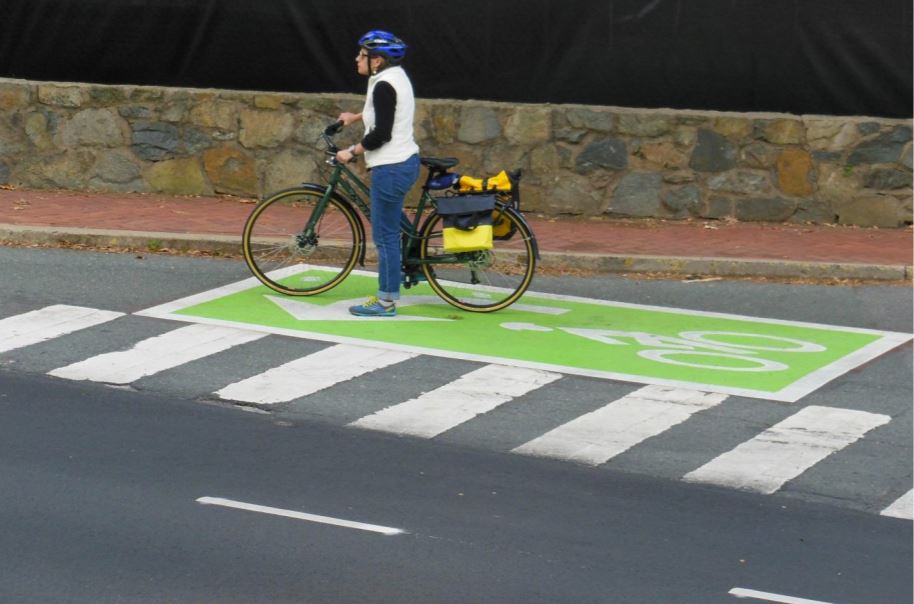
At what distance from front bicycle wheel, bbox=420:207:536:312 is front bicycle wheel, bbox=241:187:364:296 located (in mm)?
544

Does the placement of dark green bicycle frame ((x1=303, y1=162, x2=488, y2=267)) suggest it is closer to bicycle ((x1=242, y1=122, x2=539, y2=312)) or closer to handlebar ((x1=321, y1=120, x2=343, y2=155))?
bicycle ((x1=242, y1=122, x2=539, y2=312))

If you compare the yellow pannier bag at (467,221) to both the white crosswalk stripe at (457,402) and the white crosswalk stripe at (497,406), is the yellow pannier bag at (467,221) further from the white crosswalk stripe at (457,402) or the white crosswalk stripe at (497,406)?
the white crosswalk stripe at (457,402)

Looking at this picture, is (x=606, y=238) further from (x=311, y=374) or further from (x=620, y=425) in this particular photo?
(x=620, y=425)

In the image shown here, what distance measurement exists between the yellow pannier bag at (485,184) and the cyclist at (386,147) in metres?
0.40

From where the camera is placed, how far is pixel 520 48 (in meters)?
15.3

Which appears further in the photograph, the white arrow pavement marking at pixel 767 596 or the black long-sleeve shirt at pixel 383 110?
the black long-sleeve shirt at pixel 383 110

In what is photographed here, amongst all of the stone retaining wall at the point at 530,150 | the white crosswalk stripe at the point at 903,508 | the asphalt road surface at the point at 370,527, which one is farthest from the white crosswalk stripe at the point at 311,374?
the stone retaining wall at the point at 530,150

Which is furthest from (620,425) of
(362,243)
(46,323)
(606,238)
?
(606,238)

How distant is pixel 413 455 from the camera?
833 centimetres

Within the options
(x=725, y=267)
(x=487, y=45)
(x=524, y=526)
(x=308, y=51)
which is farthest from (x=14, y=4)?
(x=524, y=526)

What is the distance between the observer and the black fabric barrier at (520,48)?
48.6 feet

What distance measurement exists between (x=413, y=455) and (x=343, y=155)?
11.3 feet

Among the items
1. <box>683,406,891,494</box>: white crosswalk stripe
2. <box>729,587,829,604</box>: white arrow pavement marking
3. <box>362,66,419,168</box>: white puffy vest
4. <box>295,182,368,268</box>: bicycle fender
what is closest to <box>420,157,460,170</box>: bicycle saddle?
<box>362,66,419,168</box>: white puffy vest

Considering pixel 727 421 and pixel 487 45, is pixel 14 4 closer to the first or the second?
pixel 487 45
